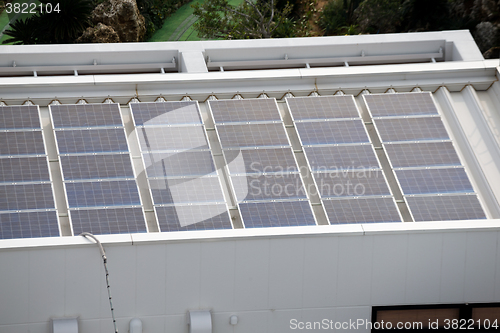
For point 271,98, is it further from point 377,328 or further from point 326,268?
point 377,328

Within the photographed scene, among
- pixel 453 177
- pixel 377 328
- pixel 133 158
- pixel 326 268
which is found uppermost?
pixel 133 158

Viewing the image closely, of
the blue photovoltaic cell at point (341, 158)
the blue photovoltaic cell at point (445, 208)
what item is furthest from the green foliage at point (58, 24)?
the blue photovoltaic cell at point (445, 208)

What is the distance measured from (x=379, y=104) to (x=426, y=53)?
14.4 feet

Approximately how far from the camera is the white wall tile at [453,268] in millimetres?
13172

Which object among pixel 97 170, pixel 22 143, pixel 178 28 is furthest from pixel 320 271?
pixel 178 28

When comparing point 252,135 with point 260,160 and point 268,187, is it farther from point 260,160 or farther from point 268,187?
point 268,187

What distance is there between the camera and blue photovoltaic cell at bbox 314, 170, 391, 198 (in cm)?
1448

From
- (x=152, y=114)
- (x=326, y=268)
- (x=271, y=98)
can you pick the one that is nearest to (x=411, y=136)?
(x=271, y=98)

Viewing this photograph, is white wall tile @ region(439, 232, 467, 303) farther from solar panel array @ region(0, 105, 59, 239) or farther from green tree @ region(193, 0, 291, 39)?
green tree @ region(193, 0, 291, 39)

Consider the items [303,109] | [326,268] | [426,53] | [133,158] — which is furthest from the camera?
[426,53]

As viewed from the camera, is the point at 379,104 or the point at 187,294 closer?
the point at 187,294

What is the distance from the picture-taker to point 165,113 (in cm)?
1606

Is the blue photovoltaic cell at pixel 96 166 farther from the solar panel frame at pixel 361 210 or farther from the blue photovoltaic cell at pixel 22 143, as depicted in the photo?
the solar panel frame at pixel 361 210

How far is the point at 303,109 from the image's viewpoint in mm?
16531
